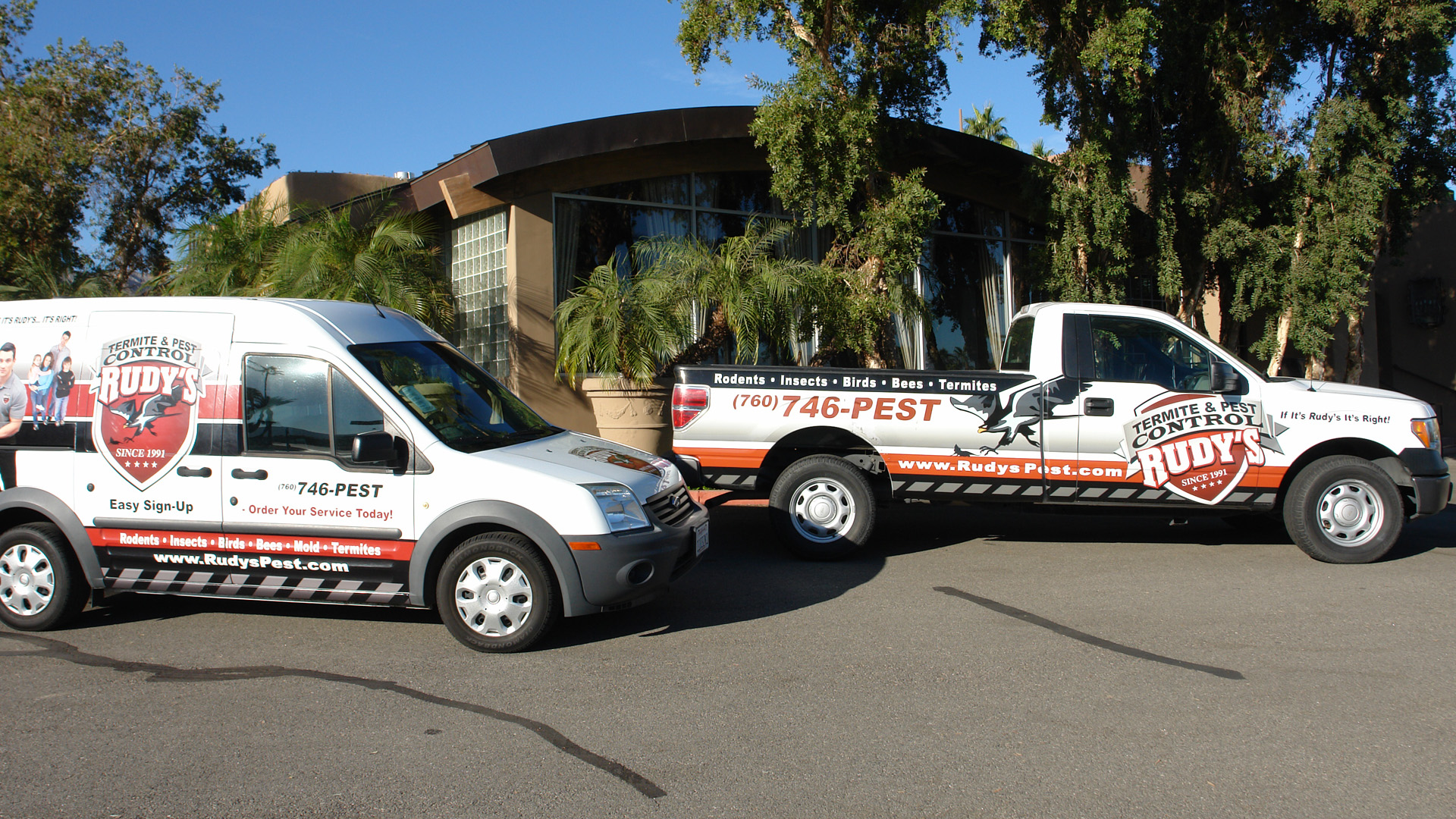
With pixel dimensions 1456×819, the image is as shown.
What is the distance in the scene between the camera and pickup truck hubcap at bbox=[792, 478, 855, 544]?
8047 millimetres

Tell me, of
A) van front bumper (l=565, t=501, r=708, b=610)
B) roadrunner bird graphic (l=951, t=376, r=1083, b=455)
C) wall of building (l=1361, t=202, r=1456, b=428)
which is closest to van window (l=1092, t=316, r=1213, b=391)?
roadrunner bird graphic (l=951, t=376, r=1083, b=455)

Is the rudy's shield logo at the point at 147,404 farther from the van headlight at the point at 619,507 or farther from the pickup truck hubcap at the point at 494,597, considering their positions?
the van headlight at the point at 619,507

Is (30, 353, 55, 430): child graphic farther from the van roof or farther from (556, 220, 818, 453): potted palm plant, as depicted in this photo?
(556, 220, 818, 453): potted palm plant

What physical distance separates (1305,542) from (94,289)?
15489 mm

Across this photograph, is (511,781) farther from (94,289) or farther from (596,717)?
(94,289)

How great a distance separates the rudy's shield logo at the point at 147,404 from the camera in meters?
5.89

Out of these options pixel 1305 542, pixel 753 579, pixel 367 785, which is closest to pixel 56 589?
pixel 367 785

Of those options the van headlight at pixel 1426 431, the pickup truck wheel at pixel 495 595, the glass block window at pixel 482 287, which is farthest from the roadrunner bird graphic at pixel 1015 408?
the glass block window at pixel 482 287

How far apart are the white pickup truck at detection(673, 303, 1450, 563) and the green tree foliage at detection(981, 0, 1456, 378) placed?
5331mm

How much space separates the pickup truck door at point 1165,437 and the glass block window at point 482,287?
26.6 ft

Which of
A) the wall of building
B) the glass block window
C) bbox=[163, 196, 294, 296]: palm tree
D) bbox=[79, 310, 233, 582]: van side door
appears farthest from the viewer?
the wall of building

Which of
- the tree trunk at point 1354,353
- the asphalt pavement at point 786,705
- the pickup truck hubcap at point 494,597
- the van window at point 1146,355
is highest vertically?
the tree trunk at point 1354,353

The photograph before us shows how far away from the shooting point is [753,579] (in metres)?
7.44

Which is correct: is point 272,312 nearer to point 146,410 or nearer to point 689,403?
point 146,410
